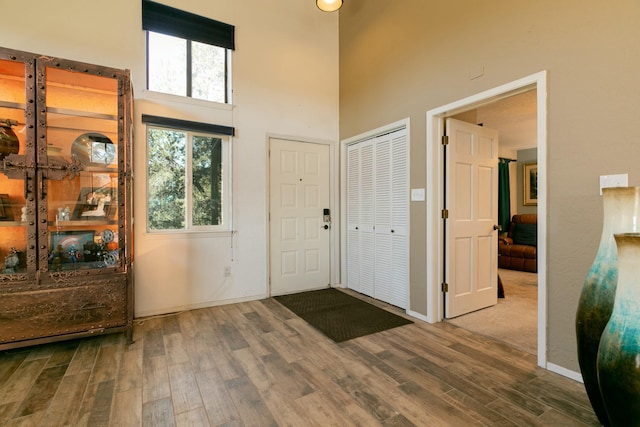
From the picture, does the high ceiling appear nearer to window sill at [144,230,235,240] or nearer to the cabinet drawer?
window sill at [144,230,235,240]

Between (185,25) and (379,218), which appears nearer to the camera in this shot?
(185,25)

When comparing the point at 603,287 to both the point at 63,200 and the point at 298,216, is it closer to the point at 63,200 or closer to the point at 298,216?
the point at 298,216

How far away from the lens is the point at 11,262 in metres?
2.27

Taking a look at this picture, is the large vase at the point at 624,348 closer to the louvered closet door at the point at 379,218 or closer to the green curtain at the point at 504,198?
the louvered closet door at the point at 379,218

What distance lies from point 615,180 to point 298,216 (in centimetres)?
311

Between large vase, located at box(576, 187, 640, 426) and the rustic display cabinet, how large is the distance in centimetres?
319

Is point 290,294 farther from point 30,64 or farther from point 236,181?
point 30,64

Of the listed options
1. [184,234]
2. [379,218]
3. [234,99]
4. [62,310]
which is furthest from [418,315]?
[234,99]

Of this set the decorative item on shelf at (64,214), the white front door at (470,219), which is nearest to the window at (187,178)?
the decorative item on shelf at (64,214)

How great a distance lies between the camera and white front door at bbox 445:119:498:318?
9.73 feet

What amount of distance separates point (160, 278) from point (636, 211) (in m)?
3.79

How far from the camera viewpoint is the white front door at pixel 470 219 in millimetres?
2965

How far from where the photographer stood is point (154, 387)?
73.4 inches

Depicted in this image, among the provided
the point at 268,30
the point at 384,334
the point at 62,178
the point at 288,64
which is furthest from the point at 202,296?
the point at 268,30
